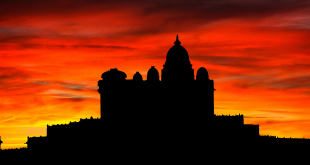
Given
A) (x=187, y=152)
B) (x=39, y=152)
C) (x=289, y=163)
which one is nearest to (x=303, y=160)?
(x=289, y=163)

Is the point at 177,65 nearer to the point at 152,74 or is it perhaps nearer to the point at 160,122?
the point at 152,74

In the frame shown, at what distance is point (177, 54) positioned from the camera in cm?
8900

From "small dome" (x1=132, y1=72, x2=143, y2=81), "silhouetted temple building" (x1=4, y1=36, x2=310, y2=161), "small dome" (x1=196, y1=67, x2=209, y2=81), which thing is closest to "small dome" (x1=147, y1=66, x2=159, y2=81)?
"silhouetted temple building" (x1=4, y1=36, x2=310, y2=161)

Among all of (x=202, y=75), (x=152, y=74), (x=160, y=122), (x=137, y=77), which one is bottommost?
(x=160, y=122)

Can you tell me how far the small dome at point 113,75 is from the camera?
87.9 metres

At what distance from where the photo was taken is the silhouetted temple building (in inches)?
3135

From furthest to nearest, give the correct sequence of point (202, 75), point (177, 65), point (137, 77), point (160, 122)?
point (202, 75), point (177, 65), point (137, 77), point (160, 122)

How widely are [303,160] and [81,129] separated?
26.9 meters

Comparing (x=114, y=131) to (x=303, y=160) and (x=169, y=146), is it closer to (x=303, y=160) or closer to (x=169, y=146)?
(x=169, y=146)

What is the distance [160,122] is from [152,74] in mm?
7251

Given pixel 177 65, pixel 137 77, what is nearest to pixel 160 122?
pixel 137 77

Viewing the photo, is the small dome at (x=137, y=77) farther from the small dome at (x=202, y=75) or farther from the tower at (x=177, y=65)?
the small dome at (x=202, y=75)

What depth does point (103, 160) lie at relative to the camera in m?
77.7

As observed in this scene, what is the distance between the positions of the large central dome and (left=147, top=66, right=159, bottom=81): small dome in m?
2.45
